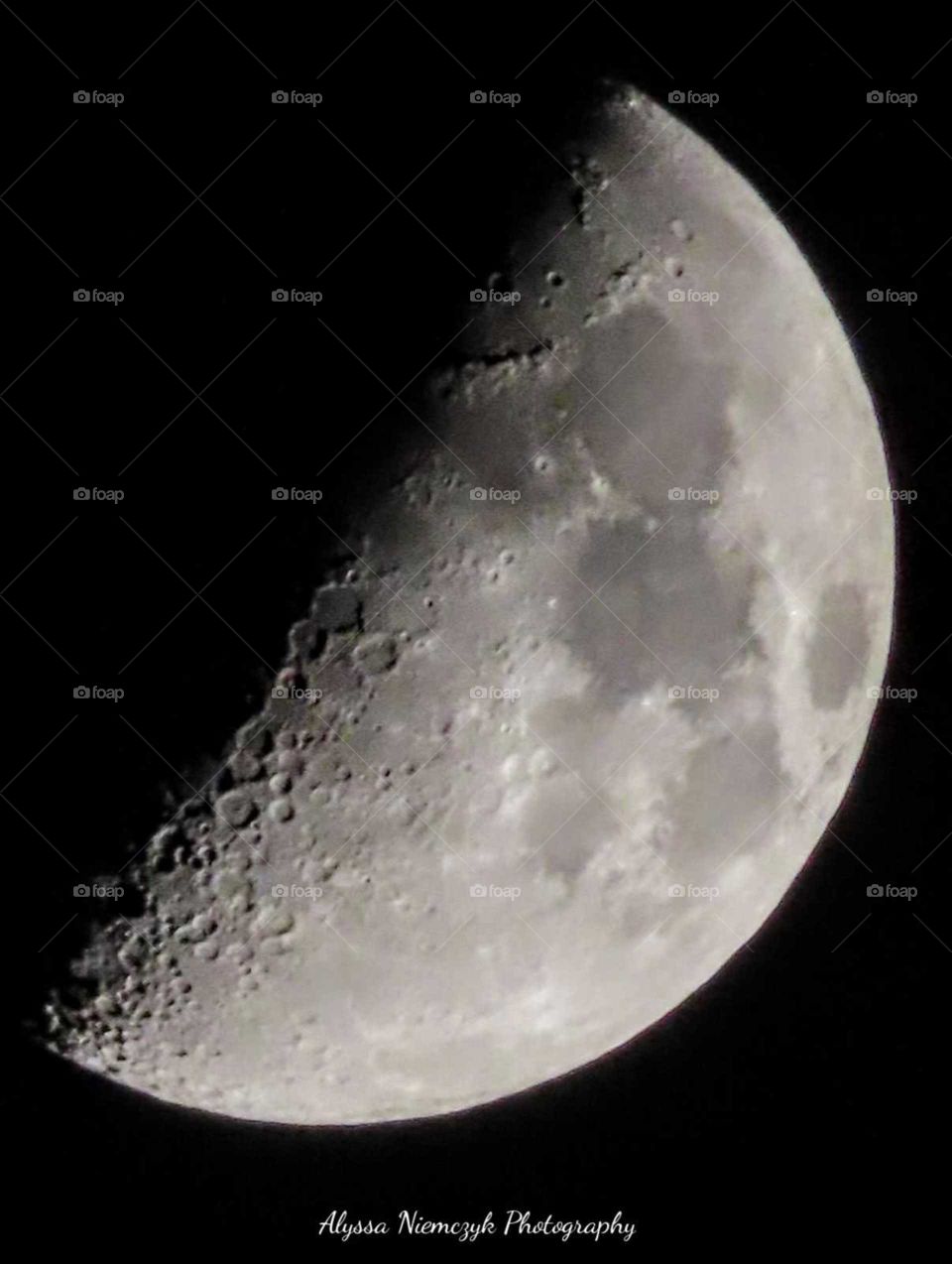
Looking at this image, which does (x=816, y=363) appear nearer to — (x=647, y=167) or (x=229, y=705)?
(x=647, y=167)

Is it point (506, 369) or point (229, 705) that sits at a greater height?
point (506, 369)

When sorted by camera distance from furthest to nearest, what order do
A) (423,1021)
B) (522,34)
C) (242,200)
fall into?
(423,1021), (522,34), (242,200)

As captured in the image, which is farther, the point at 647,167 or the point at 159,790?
the point at 647,167

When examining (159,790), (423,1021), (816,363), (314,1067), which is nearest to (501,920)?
(423,1021)

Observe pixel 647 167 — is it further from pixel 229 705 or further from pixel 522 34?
pixel 229 705

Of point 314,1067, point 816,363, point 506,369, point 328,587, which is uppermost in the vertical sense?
point 816,363

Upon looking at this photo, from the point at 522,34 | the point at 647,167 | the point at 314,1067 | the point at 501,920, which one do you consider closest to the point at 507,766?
the point at 501,920

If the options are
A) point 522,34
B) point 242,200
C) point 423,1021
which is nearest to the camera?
point 242,200
